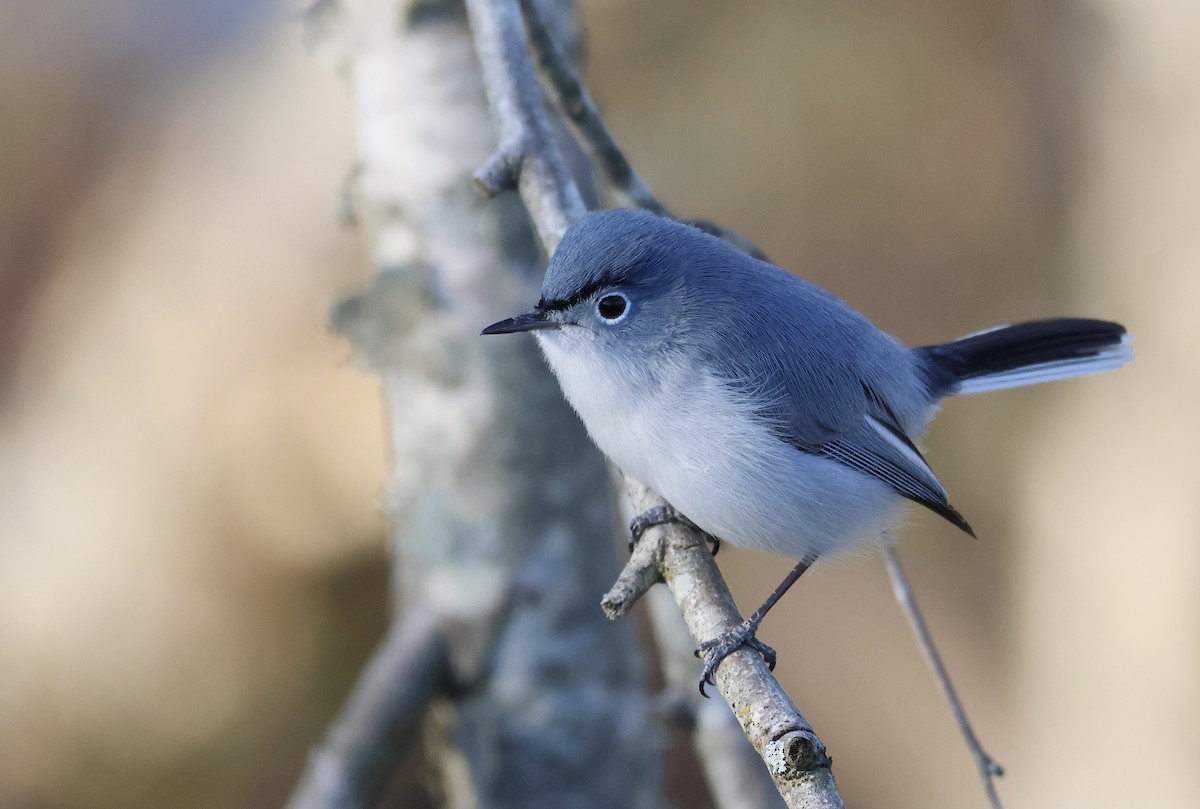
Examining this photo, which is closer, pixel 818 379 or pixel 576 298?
pixel 576 298

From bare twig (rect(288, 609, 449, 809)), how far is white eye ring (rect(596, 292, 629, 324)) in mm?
915

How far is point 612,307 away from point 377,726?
1062 millimetres

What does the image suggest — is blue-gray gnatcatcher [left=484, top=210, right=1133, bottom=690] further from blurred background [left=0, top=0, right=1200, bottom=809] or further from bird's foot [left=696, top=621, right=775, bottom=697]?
blurred background [left=0, top=0, right=1200, bottom=809]

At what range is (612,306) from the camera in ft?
5.91

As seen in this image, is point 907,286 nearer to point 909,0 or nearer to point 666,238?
point 909,0

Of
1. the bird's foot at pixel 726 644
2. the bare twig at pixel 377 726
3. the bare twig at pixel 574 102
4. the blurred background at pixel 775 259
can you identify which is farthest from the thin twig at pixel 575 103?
the blurred background at pixel 775 259

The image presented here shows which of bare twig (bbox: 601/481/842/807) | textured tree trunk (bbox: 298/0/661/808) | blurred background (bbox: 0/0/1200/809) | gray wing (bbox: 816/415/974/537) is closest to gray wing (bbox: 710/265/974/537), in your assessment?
gray wing (bbox: 816/415/974/537)

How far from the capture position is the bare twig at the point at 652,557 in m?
1.09

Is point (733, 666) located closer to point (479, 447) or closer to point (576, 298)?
point (576, 298)

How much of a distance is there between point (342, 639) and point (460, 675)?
58.1 inches

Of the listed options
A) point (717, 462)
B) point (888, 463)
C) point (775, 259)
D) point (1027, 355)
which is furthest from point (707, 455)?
point (775, 259)

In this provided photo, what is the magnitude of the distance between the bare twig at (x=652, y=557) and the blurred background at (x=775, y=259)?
1.76 m

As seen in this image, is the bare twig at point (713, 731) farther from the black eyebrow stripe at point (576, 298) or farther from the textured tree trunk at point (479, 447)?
the black eyebrow stripe at point (576, 298)

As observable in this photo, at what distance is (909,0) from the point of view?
420 centimetres
